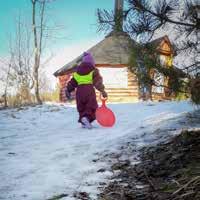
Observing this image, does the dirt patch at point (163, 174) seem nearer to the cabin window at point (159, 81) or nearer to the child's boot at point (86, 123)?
the cabin window at point (159, 81)

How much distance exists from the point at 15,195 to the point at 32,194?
14 centimetres

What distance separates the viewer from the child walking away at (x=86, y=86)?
8094 millimetres

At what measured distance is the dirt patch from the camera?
3.04 metres

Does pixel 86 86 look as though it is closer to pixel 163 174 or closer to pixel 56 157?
pixel 56 157

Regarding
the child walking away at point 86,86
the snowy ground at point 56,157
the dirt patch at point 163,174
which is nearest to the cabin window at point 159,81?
the dirt patch at point 163,174

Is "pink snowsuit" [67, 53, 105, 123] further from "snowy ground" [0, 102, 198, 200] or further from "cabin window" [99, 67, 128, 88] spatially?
"cabin window" [99, 67, 128, 88]

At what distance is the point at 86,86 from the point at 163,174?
15.5 feet

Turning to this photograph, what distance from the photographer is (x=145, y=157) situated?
173 inches

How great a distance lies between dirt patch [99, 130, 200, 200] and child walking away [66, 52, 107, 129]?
3366 mm

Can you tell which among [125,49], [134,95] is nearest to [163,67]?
[125,49]

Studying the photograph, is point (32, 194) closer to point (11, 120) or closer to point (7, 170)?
point (7, 170)

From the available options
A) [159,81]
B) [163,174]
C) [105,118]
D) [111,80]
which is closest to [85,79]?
[105,118]

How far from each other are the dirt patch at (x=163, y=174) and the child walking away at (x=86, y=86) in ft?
11.0

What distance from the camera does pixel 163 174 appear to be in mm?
3627
